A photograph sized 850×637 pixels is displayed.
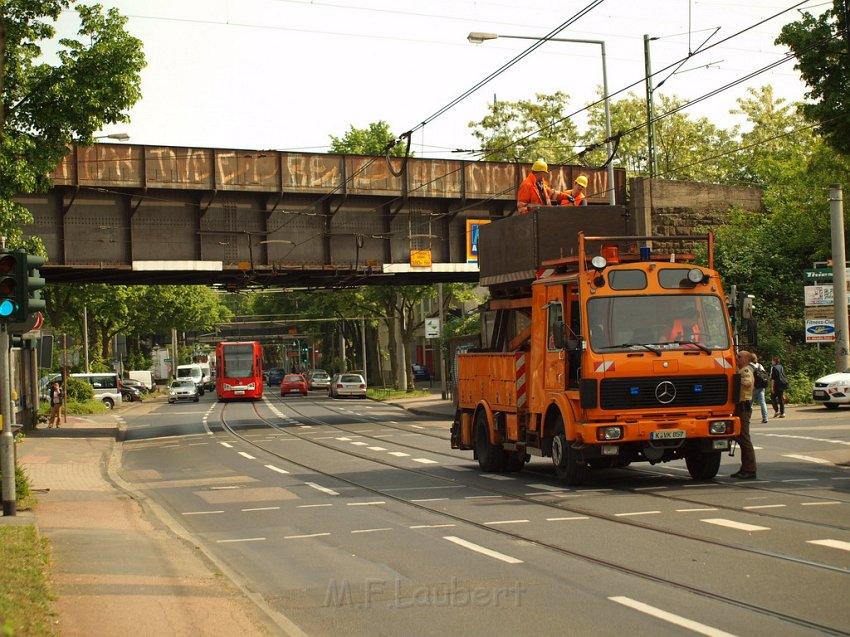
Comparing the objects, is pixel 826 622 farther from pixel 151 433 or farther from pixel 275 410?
pixel 275 410

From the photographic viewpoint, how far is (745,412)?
50.1 feet

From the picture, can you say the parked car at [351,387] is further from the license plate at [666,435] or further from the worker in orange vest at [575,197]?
the license plate at [666,435]

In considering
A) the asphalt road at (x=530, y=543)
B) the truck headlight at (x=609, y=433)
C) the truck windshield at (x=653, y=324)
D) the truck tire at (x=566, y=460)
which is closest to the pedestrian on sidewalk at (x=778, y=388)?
the asphalt road at (x=530, y=543)

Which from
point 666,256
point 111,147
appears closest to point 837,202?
point 666,256

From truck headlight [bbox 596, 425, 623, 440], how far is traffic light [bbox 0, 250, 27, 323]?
283 inches

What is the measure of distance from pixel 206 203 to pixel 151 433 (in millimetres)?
8959

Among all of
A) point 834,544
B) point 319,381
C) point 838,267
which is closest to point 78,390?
point 319,381

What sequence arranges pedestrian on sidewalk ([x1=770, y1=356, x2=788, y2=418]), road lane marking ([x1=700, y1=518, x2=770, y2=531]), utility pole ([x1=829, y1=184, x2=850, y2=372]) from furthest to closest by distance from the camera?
pedestrian on sidewalk ([x1=770, y1=356, x2=788, y2=418]) < utility pole ([x1=829, y1=184, x2=850, y2=372]) < road lane marking ([x1=700, y1=518, x2=770, y2=531])

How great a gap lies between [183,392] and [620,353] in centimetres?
5702

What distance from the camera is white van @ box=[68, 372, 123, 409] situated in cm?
6025

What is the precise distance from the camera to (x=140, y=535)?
12305 mm

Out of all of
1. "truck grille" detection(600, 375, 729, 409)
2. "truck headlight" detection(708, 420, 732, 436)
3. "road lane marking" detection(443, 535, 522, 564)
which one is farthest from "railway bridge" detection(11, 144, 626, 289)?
"road lane marking" detection(443, 535, 522, 564)

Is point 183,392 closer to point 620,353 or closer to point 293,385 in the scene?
point 293,385

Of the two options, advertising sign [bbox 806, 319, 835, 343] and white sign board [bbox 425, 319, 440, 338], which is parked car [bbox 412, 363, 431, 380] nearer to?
white sign board [bbox 425, 319, 440, 338]
